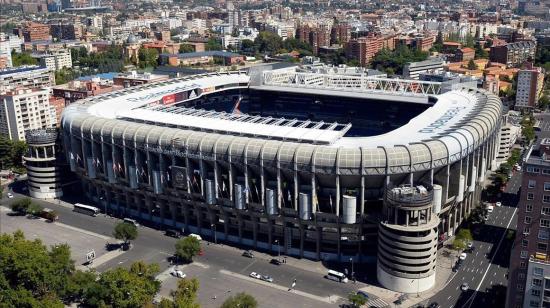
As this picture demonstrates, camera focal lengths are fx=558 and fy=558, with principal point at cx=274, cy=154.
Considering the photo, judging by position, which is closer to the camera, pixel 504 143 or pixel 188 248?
pixel 188 248

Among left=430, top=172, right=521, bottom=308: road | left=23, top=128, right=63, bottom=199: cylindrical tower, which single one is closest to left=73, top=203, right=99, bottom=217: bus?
left=23, top=128, right=63, bottom=199: cylindrical tower

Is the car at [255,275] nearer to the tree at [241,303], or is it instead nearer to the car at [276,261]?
the car at [276,261]

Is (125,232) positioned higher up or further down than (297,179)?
further down

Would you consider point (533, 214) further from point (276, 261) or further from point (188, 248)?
point (188, 248)

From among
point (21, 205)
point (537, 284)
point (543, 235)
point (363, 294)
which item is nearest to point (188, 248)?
point (363, 294)

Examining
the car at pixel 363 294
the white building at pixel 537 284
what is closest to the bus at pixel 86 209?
the car at pixel 363 294

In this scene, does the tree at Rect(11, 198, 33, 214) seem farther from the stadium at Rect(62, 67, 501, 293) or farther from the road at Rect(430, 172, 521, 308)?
the road at Rect(430, 172, 521, 308)
